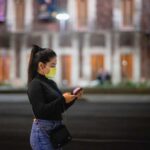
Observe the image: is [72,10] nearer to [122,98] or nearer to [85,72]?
[85,72]

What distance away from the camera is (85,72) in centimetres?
4712

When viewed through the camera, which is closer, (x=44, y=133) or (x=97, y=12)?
(x=44, y=133)

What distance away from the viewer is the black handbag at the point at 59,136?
211 inches

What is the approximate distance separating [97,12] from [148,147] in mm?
37247

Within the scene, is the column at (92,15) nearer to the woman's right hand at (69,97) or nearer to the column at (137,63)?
the column at (137,63)

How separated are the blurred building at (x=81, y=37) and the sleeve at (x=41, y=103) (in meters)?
40.8

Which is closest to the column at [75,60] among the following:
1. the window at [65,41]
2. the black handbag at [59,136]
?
the window at [65,41]

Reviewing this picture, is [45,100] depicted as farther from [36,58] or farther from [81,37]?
[81,37]

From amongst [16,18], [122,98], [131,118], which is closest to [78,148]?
[131,118]

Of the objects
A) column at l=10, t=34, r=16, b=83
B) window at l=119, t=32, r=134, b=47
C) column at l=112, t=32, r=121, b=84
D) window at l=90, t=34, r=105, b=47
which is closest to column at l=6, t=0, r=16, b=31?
column at l=10, t=34, r=16, b=83

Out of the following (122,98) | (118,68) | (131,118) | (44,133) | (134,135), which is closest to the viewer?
(44,133)

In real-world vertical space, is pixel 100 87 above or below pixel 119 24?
below

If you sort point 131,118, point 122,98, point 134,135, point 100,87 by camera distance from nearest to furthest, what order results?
point 134,135
point 131,118
point 122,98
point 100,87

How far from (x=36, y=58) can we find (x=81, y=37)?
42.2m
